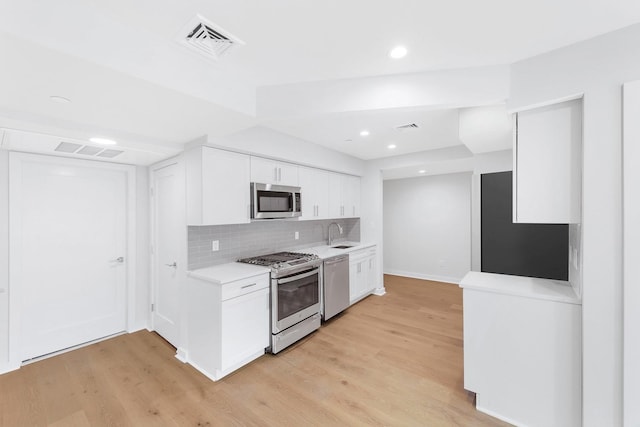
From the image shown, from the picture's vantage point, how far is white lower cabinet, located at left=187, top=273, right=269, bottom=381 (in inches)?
97.3

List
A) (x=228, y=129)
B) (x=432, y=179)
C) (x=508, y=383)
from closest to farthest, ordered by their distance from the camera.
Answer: (x=508, y=383)
(x=228, y=129)
(x=432, y=179)

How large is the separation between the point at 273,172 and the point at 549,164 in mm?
2629

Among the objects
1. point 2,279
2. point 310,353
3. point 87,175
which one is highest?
point 87,175

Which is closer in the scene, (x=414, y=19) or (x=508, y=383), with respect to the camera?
(x=414, y=19)

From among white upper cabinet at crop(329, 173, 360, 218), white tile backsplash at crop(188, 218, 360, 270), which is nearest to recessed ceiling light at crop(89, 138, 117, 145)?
white tile backsplash at crop(188, 218, 360, 270)

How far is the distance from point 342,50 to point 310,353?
9.34ft

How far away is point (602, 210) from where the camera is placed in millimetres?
1547

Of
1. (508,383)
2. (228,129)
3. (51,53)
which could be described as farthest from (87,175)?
(508,383)

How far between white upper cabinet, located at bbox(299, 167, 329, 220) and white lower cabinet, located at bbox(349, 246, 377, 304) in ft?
2.81

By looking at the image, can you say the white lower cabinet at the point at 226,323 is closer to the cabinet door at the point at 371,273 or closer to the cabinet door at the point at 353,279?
the cabinet door at the point at 353,279

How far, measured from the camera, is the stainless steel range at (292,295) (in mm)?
2875

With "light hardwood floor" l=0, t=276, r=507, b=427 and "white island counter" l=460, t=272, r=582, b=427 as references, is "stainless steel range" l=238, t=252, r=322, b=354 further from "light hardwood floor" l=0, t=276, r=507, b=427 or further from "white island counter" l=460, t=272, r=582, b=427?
"white island counter" l=460, t=272, r=582, b=427

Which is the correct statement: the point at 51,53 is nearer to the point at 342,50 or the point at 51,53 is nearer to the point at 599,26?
the point at 342,50

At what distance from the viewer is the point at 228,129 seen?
2479 millimetres
